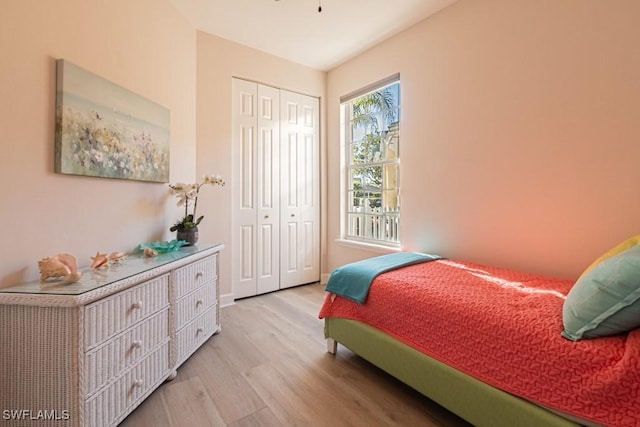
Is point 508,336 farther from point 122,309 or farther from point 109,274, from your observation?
point 109,274

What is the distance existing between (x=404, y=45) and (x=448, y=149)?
1.17 m

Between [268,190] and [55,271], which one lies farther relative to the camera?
[268,190]

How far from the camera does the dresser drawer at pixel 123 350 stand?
1.22 metres

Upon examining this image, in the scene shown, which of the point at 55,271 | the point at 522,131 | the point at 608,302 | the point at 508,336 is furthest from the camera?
the point at 522,131

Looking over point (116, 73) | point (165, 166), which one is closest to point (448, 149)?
point (165, 166)

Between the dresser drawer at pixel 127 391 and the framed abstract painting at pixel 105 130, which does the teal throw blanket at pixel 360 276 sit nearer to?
the dresser drawer at pixel 127 391

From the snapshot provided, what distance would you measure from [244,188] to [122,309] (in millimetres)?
1894

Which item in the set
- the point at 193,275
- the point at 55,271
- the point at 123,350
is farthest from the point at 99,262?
the point at 193,275

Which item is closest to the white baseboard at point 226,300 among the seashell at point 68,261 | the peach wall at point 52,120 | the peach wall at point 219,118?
the peach wall at point 219,118

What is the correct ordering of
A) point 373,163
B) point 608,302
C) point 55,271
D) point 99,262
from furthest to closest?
point 373,163 → point 99,262 → point 55,271 → point 608,302

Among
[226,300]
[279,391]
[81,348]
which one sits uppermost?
[81,348]

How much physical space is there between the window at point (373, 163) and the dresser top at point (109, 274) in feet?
6.32

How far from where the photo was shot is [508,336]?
116 cm

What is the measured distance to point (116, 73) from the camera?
1.87m
